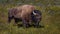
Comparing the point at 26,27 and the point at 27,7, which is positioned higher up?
the point at 27,7

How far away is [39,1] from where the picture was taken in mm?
21469

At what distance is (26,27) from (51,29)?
1.18 meters

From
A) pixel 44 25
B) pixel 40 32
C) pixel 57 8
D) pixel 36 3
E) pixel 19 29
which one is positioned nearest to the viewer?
pixel 40 32

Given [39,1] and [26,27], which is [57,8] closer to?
[39,1]

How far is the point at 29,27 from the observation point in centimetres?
1208

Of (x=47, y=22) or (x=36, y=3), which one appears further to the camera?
(x=36, y=3)

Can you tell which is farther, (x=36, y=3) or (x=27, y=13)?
(x=36, y=3)

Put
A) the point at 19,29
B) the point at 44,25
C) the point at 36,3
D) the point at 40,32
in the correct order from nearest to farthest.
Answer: the point at 40,32, the point at 19,29, the point at 44,25, the point at 36,3

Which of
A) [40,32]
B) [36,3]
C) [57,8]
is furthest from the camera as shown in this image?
[36,3]

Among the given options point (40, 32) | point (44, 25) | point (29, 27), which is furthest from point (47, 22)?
point (40, 32)

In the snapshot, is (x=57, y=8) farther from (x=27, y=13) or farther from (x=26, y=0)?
(x=27, y=13)

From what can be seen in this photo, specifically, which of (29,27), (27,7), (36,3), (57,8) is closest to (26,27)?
(29,27)

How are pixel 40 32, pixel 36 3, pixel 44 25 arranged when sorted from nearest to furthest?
pixel 40 32 < pixel 44 25 < pixel 36 3

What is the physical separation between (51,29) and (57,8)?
23.3 ft
